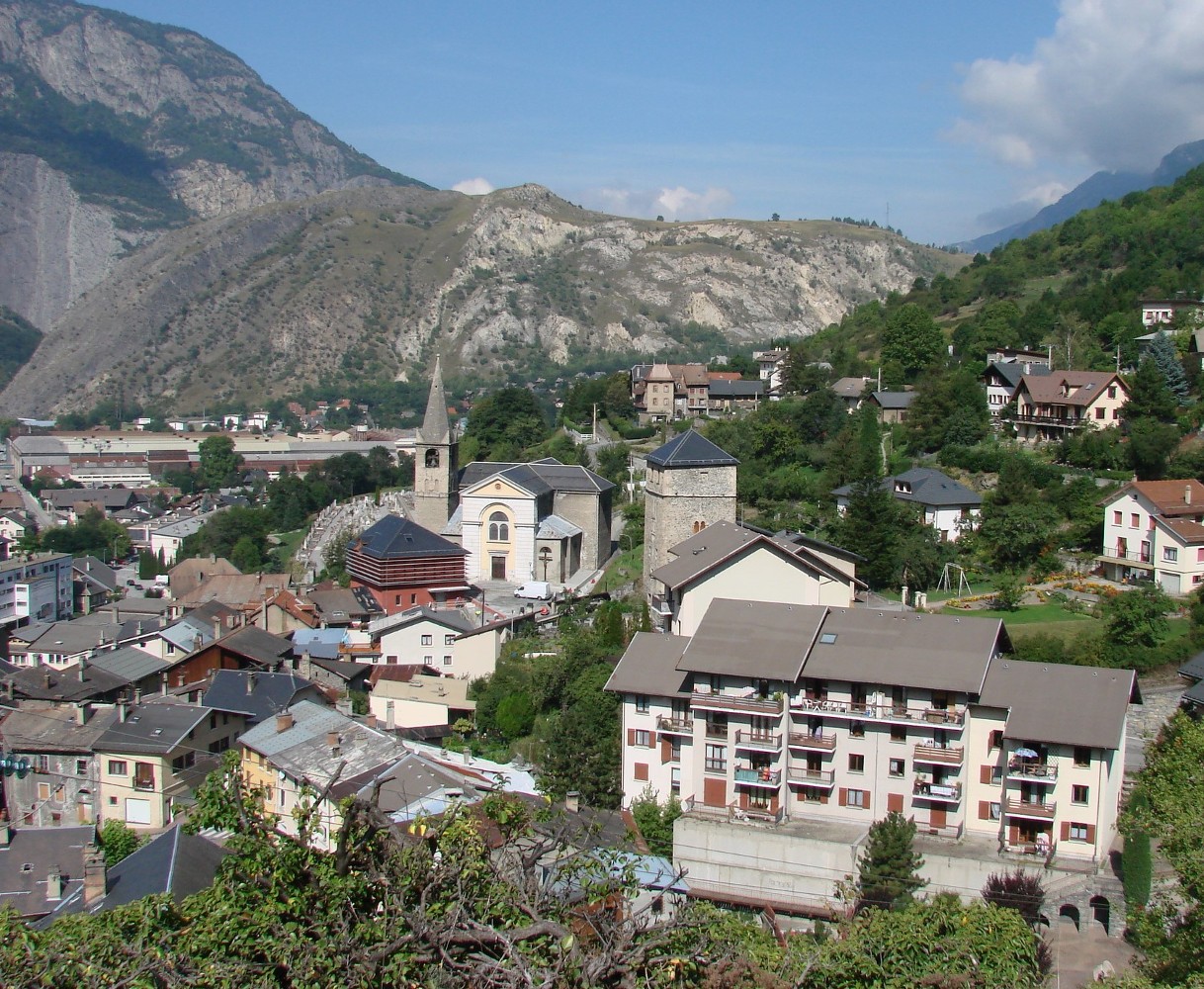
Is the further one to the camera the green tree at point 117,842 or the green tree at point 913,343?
the green tree at point 913,343

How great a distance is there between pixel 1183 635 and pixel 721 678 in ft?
36.4

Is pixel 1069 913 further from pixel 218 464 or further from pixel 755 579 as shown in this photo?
pixel 218 464

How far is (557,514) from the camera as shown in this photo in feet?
145

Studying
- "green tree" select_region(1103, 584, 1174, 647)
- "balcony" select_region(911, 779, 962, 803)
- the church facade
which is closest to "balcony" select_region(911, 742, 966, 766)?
"balcony" select_region(911, 779, 962, 803)

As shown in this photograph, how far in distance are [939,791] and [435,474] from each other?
2861 cm

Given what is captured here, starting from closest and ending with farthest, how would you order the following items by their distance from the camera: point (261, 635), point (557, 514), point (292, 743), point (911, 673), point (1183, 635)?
point (911, 673), point (292, 743), point (1183, 635), point (261, 635), point (557, 514)

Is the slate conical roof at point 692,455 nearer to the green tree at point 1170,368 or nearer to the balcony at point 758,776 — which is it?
the balcony at point 758,776

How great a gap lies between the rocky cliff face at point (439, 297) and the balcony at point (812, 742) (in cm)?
13515

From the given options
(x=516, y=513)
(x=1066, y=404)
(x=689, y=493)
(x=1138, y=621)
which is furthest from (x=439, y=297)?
(x=1138, y=621)

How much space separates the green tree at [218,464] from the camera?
10856 cm

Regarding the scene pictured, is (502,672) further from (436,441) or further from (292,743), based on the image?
(436,441)

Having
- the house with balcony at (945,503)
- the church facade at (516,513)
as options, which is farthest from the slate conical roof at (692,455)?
the church facade at (516,513)

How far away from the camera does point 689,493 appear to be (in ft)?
118

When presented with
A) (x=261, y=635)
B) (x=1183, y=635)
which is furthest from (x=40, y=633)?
(x=1183, y=635)
